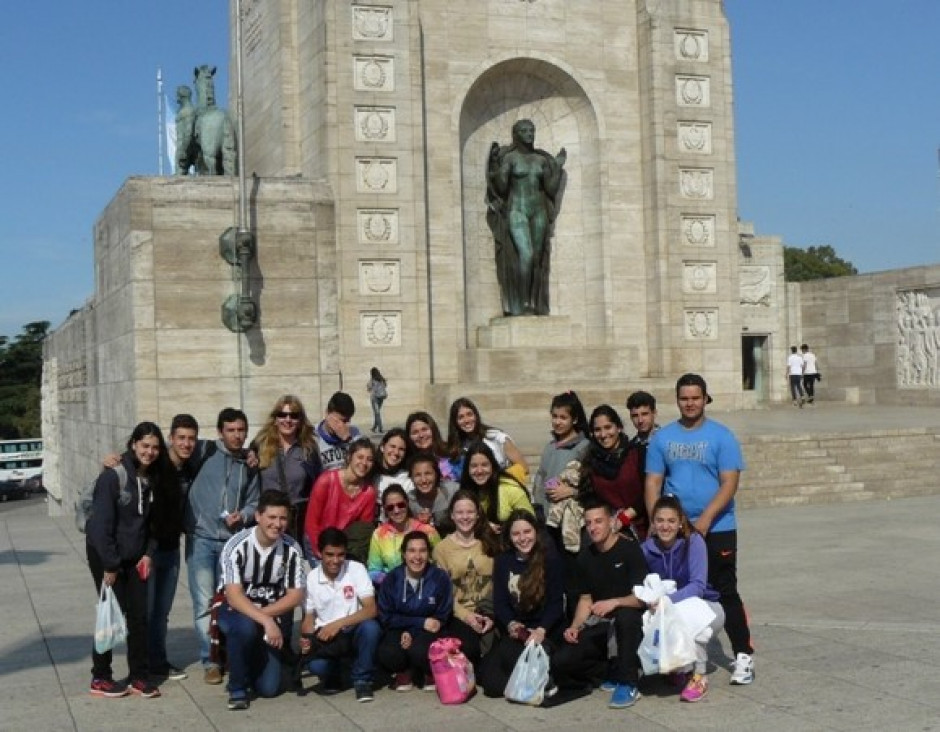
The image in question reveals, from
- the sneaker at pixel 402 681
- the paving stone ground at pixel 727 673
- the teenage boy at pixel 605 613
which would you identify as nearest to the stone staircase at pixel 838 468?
the paving stone ground at pixel 727 673

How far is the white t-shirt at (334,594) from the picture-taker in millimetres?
7688

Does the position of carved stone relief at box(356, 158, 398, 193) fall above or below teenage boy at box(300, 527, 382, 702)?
above

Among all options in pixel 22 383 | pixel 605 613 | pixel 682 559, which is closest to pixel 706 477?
pixel 682 559

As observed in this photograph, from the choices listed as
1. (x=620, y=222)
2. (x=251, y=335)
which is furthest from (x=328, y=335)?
(x=620, y=222)

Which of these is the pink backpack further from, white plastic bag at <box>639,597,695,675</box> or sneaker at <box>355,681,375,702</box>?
white plastic bag at <box>639,597,695,675</box>

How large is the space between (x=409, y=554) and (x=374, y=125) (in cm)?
1491

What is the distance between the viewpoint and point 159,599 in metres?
8.08

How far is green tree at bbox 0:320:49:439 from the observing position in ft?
267

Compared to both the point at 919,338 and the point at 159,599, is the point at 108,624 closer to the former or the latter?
the point at 159,599

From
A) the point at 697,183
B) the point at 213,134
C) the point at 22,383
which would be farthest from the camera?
the point at 22,383

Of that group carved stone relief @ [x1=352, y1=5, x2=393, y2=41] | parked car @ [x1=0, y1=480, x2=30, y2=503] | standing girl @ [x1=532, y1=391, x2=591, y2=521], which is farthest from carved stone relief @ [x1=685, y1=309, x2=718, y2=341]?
parked car @ [x1=0, y1=480, x2=30, y2=503]

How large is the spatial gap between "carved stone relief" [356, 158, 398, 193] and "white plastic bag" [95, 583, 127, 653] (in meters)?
14.5

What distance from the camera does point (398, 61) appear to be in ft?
71.3

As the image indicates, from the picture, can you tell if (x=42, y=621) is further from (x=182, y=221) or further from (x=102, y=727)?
(x=182, y=221)
